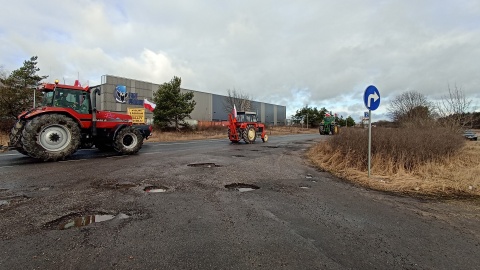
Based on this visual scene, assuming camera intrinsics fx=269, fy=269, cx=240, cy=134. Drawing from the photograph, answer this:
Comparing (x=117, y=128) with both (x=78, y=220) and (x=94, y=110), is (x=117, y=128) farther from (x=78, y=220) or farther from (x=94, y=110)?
(x=78, y=220)

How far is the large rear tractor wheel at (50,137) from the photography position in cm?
893

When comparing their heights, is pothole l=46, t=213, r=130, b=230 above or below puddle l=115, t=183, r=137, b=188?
below

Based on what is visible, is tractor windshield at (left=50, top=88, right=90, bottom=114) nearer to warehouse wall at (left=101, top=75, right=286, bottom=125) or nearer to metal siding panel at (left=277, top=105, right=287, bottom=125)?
warehouse wall at (left=101, top=75, right=286, bottom=125)

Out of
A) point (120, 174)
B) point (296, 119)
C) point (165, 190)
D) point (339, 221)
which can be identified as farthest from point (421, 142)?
point (296, 119)

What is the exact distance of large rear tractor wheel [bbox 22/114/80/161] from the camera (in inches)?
352

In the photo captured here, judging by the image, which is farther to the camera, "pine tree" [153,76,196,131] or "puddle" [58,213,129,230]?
"pine tree" [153,76,196,131]

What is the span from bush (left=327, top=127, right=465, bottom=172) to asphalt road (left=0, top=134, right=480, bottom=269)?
2.85 meters

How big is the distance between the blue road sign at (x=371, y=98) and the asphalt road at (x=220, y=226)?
266cm

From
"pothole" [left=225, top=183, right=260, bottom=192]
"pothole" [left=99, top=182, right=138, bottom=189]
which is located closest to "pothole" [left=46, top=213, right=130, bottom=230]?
"pothole" [left=99, top=182, right=138, bottom=189]

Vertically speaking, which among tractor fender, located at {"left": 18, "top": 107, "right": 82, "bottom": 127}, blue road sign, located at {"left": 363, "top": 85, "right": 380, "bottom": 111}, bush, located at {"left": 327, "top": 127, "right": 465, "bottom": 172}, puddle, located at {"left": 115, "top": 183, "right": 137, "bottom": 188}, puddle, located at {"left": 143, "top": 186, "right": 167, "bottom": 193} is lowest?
puddle, located at {"left": 143, "top": 186, "right": 167, "bottom": 193}

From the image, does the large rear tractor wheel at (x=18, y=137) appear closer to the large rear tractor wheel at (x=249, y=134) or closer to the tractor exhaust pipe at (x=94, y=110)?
the tractor exhaust pipe at (x=94, y=110)

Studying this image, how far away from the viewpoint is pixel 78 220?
3.90 metres

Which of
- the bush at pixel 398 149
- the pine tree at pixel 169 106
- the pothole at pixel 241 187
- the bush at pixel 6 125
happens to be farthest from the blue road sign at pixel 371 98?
the pine tree at pixel 169 106

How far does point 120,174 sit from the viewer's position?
23.8 ft
